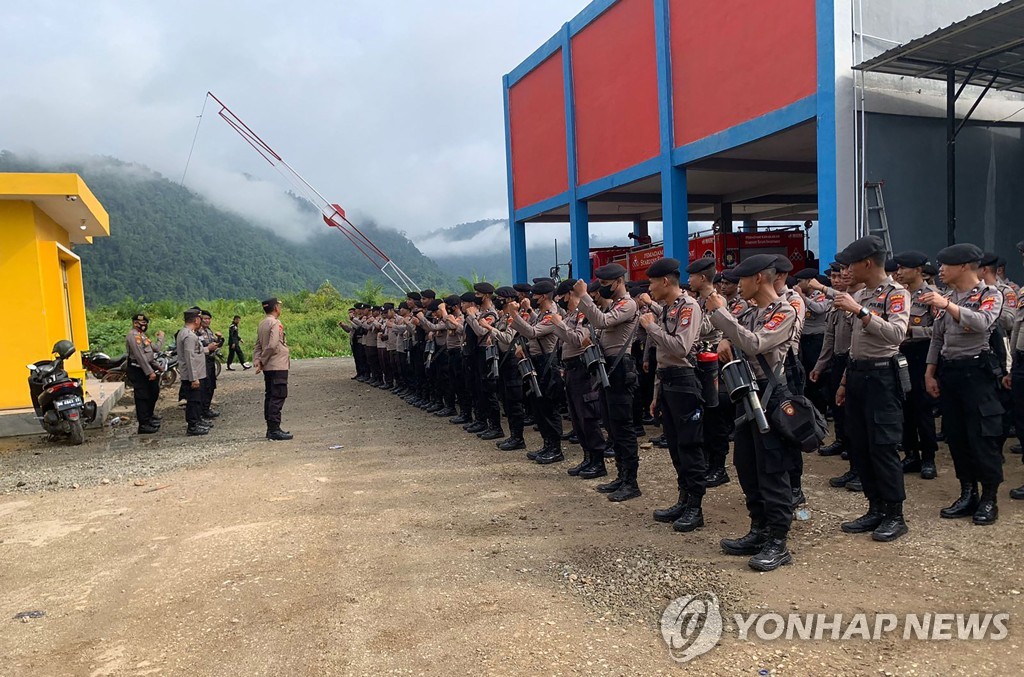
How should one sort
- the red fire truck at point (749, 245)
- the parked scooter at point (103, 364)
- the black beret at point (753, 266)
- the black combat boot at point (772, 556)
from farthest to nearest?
the red fire truck at point (749, 245) < the parked scooter at point (103, 364) < the black beret at point (753, 266) < the black combat boot at point (772, 556)

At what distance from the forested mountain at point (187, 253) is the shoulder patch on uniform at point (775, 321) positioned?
239 feet

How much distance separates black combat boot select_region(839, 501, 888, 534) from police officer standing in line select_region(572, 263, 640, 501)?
1.55 m

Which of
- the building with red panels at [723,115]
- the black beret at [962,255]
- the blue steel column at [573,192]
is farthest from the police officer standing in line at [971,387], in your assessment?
the blue steel column at [573,192]

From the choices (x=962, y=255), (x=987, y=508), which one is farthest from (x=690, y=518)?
(x=962, y=255)

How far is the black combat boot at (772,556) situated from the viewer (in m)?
3.77

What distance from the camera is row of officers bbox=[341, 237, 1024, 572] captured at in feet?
12.6

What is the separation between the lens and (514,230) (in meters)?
19.6

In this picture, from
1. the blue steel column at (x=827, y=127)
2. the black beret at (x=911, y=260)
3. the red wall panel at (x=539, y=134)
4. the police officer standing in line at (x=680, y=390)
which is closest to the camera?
the police officer standing in line at (x=680, y=390)

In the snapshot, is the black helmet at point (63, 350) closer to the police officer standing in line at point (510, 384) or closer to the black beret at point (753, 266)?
the police officer standing in line at point (510, 384)

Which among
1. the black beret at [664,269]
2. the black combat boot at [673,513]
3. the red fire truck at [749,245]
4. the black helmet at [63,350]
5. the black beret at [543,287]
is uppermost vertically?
the red fire truck at [749,245]

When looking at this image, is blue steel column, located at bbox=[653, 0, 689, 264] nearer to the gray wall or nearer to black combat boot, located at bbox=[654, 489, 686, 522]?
the gray wall

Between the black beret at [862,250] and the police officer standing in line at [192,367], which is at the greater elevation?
the black beret at [862,250]

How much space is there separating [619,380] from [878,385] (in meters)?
1.90

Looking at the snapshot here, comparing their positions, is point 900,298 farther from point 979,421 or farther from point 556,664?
point 556,664
